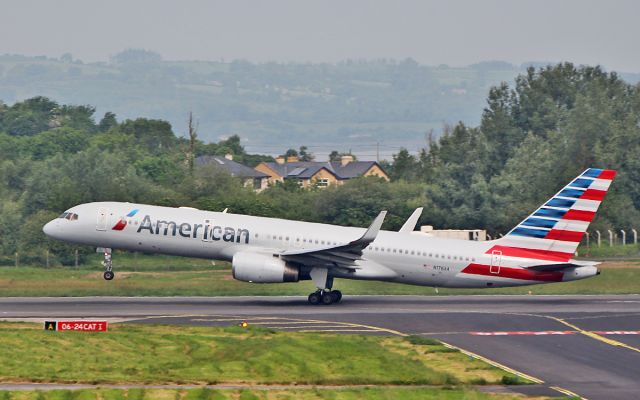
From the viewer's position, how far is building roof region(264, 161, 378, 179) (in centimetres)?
18088

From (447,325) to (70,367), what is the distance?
1761 centimetres

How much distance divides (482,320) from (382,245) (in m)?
8.26

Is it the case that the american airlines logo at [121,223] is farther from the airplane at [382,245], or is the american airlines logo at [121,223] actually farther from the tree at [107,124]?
the tree at [107,124]

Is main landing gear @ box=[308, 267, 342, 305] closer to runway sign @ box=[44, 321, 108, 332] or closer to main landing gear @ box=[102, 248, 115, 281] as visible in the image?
main landing gear @ box=[102, 248, 115, 281]

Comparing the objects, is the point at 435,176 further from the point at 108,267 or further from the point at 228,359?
the point at 228,359

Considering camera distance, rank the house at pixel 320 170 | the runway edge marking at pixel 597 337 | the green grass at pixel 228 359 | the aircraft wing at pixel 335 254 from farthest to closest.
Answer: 1. the house at pixel 320 170
2. the aircraft wing at pixel 335 254
3. the runway edge marking at pixel 597 337
4. the green grass at pixel 228 359

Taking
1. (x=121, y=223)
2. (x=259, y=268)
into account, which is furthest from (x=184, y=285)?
(x=259, y=268)

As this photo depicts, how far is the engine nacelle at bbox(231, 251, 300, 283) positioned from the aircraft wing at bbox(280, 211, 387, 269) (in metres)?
0.65

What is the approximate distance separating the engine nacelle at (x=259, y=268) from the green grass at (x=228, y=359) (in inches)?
398

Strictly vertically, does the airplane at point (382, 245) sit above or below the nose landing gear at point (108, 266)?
above

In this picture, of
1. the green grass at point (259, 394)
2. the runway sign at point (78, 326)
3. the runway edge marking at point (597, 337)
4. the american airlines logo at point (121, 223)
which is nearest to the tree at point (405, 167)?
the american airlines logo at point (121, 223)

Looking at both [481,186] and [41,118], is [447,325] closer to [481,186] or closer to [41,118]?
[481,186]

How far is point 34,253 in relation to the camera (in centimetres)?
7194

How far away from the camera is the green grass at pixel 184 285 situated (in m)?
57.2
